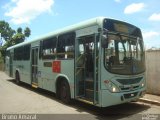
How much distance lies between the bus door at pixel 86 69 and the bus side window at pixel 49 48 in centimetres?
227

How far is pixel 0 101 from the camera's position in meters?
11.7

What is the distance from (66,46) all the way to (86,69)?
5.61 ft

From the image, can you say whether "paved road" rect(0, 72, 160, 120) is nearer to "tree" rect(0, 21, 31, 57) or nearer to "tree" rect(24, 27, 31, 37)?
"tree" rect(0, 21, 31, 57)

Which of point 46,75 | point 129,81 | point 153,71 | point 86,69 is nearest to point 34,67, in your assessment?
point 46,75

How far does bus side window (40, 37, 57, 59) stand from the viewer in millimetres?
11508

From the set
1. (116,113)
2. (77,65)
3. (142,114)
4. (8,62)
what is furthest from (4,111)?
(8,62)

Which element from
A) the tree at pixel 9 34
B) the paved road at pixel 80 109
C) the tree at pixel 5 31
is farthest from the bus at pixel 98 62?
the tree at pixel 5 31

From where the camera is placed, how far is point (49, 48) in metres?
12.0

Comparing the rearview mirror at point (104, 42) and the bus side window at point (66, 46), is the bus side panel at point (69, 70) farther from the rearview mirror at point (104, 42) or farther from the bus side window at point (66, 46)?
the rearview mirror at point (104, 42)

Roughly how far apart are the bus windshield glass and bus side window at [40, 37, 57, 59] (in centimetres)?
367

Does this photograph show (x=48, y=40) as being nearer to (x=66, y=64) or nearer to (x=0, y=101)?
(x=66, y=64)

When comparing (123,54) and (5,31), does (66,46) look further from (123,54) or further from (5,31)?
(5,31)

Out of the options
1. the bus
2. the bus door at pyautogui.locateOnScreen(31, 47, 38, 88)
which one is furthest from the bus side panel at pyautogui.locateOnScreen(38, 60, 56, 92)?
the bus door at pyautogui.locateOnScreen(31, 47, 38, 88)

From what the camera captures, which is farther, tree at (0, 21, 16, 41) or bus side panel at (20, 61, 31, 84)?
tree at (0, 21, 16, 41)
